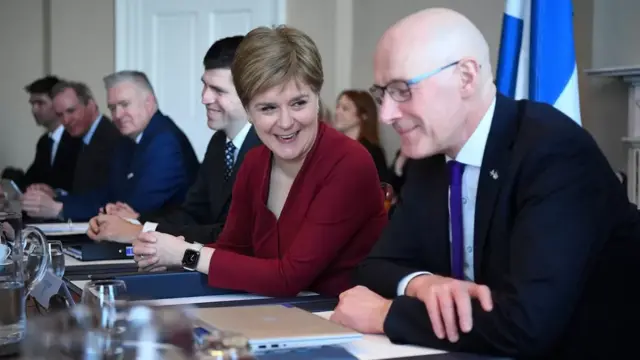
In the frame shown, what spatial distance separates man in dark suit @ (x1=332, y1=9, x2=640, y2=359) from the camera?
49.9 inches

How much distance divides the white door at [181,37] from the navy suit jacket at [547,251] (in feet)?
15.6

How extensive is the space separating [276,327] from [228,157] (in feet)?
4.77

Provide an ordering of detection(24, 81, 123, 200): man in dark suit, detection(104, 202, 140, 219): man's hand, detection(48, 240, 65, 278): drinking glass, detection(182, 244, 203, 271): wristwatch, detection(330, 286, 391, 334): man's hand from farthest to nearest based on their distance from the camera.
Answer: detection(24, 81, 123, 200): man in dark suit, detection(104, 202, 140, 219): man's hand, detection(182, 244, 203, 271): wristwatch, detection(48, 240, 65, 278): drinking glass, detection(330, 286, 391, 334): man's hand

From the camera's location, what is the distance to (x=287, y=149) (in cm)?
198

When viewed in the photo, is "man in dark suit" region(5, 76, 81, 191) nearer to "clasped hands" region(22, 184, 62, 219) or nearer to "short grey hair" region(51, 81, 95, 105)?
"short grey hair" region(51, 81, 95, 105)

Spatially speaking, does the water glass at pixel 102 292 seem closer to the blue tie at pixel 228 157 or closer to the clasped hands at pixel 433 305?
the clasped hands at pixel 433 305

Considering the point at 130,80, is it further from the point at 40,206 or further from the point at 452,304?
the point at 452,304

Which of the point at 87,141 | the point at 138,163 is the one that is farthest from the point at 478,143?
the point at 87,141

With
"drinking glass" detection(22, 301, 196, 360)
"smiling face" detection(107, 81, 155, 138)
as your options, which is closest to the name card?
"drinking glass" detection(22, 301, 196, 360)

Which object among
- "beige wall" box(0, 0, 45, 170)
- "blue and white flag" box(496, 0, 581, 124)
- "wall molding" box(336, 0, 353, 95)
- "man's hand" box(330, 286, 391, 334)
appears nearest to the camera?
"man's hand" box(330, 286, 391, 334)

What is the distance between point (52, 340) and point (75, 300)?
91 cm

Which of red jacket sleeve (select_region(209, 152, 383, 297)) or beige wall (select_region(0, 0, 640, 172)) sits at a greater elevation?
beige wall (select_region(0, 0, 640, 172))

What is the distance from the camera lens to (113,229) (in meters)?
2.54

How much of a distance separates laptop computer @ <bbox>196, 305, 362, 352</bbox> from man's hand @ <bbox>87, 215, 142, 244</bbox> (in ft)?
4.04
